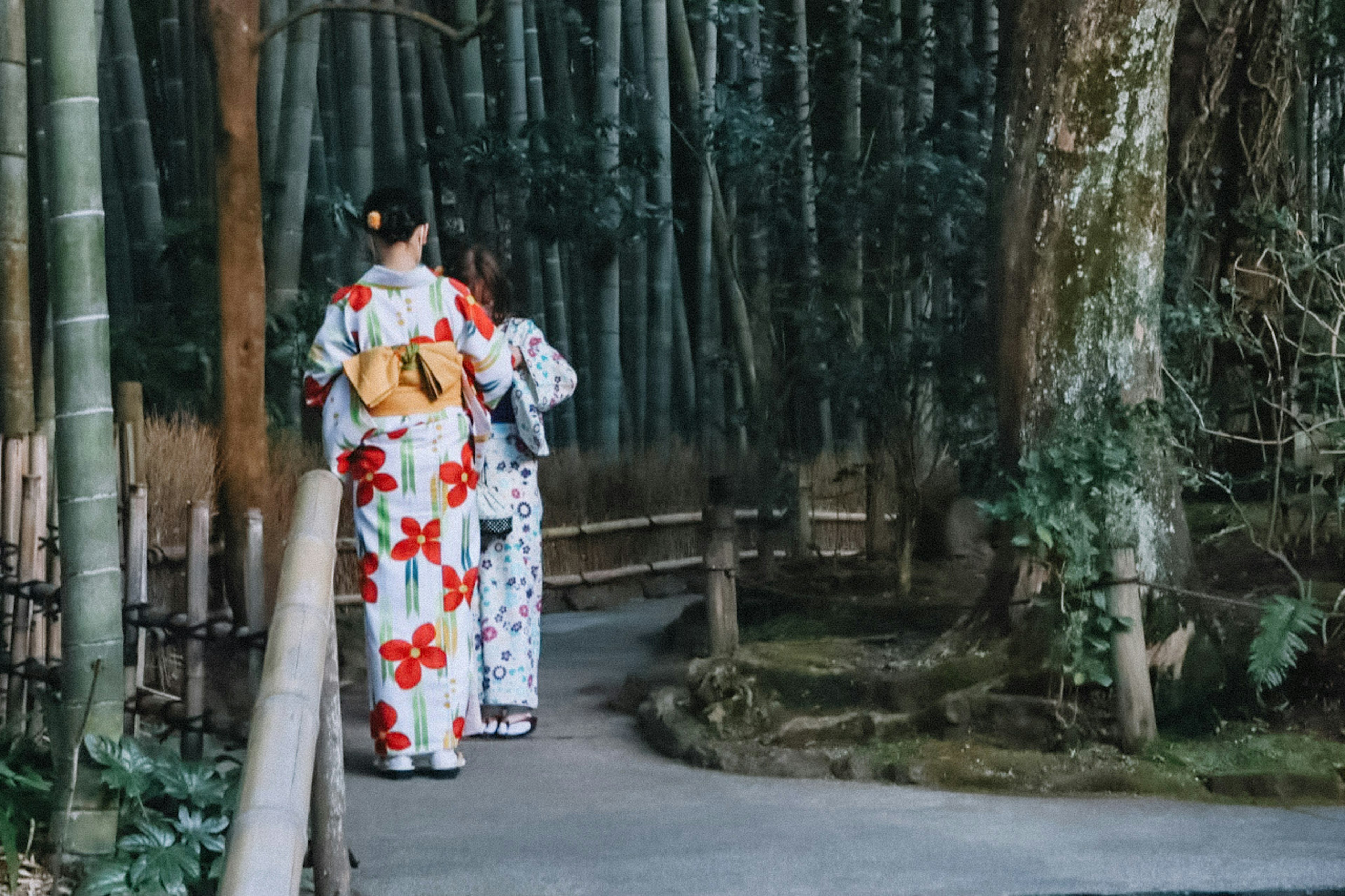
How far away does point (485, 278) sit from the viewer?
5.36 m

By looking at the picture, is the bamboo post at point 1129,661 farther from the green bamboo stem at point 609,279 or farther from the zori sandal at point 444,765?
the green bamboo stem at point 609,279

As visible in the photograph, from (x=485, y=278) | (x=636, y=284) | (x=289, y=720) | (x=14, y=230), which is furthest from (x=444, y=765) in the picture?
(x=636, y=284)

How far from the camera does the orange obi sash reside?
488 cm

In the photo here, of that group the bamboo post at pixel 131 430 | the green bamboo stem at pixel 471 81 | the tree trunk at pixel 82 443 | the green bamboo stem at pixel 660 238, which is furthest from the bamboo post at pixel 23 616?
the green bamboo stem at pixel 660 238

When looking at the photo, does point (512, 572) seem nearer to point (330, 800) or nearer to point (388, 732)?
point (388, 732)

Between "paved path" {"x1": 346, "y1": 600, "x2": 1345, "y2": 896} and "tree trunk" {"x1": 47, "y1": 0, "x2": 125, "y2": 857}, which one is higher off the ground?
"tree trunk" {"x1": 47, "y1": 0, "x2": 125, "y2": 857}

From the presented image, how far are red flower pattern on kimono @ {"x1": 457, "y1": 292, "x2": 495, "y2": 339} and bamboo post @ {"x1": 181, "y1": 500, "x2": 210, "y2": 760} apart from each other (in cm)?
90

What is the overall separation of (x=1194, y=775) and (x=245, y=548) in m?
2.46

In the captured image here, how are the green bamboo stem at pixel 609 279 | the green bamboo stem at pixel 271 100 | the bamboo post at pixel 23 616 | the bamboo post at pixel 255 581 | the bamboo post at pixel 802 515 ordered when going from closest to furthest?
the bamboo post at pixel 255 581, the bamboo post at pixel 23 616, the green bamboo stem at pixel 271 100, the bamboo post at pixel 802 515, the green bamboo stem at pixel 609 279

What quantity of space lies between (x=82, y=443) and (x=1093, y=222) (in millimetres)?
2995

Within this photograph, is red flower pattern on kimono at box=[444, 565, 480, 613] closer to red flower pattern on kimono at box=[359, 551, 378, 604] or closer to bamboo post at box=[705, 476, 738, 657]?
red flower pattern on kimono at box=[359, 551, 378, 604]

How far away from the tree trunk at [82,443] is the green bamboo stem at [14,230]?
1560 mm

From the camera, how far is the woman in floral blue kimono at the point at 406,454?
4.92m

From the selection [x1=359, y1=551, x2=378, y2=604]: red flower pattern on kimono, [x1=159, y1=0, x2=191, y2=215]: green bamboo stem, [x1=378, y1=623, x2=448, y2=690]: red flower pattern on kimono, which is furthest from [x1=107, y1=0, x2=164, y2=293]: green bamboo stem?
[x1=378, y1=623, x2=448, y2=690]: red flower pattern on kimono
